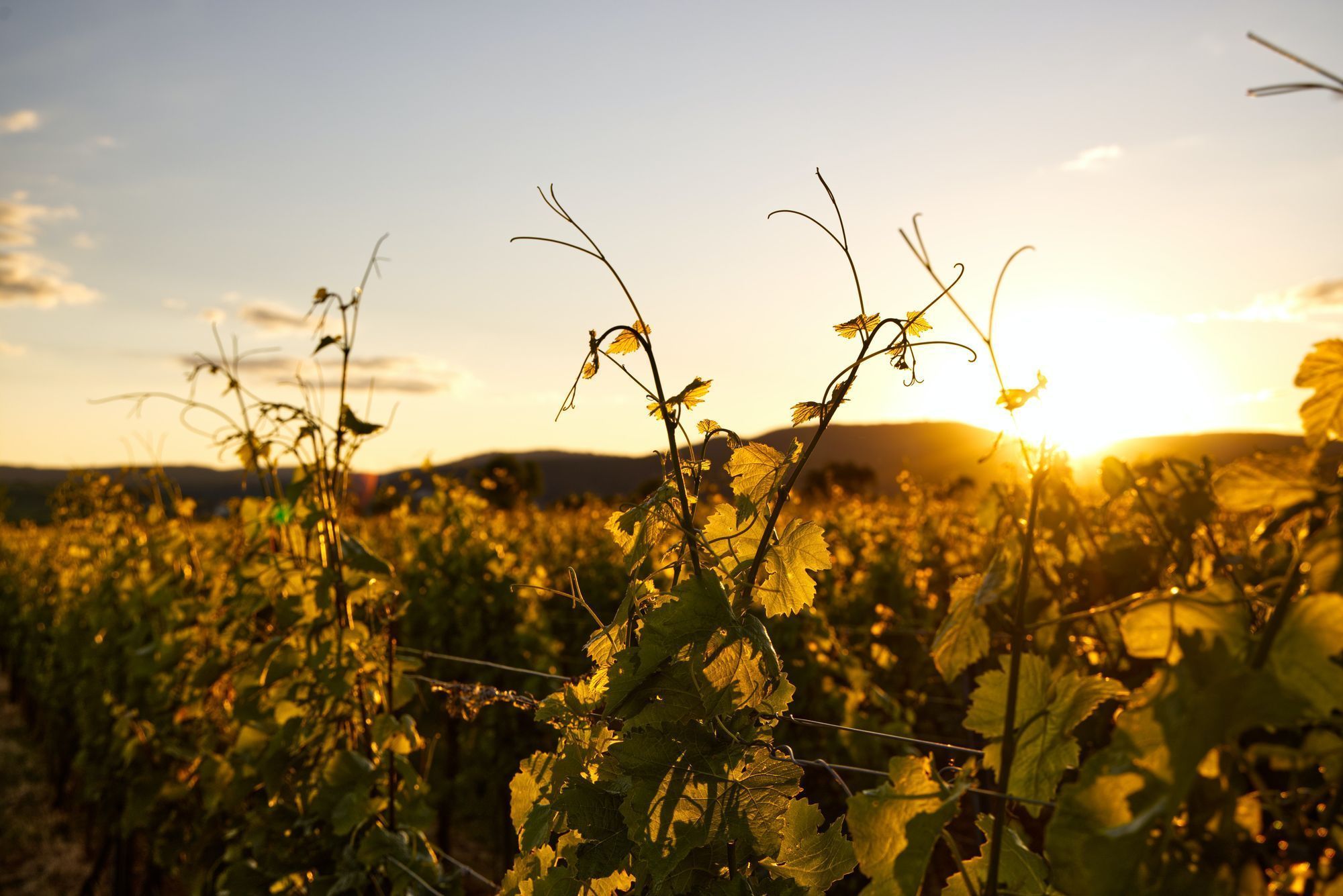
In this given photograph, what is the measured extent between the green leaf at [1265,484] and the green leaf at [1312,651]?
3.2 inches

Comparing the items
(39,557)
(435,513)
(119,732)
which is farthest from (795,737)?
(39,557)

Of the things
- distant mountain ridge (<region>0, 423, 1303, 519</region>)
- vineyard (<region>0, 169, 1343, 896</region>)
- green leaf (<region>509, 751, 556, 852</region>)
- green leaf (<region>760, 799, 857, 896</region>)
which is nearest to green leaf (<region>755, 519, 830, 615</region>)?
vineyard (<region>0, 169, 1343, 896</region>)

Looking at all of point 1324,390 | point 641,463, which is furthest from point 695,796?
point 641,463

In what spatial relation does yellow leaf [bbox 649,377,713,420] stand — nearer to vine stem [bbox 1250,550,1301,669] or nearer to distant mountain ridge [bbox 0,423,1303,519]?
vine stem [bbox 1250,550,1301,669]

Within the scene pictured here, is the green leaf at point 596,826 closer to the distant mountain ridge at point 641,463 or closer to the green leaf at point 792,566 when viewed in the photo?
the green leaf at point 792,566

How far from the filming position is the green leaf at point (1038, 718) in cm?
112

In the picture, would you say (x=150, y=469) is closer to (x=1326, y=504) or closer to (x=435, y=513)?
(x=435, y=513)

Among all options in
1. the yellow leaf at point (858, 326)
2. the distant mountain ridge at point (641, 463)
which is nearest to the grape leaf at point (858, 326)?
the yellow leaf at point (858, 326)

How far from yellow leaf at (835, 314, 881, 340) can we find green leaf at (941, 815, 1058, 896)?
0.68 metres

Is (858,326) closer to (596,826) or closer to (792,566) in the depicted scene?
(792,566)

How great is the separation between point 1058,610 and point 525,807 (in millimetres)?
1746

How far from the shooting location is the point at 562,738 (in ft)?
5.11

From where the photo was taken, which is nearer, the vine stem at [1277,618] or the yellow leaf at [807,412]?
the vine stem at [1277,618]

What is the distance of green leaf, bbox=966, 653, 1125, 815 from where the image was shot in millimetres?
1123
